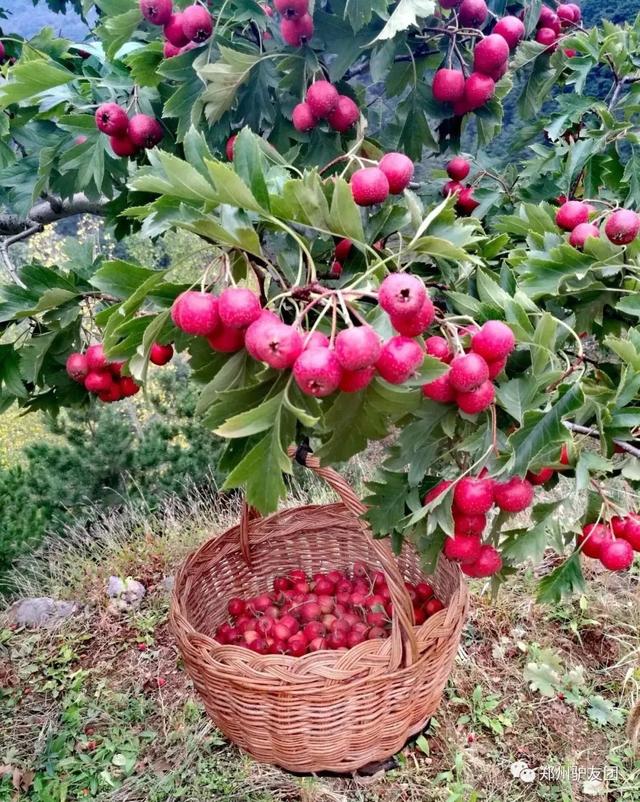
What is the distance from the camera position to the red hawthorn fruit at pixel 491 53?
104 centimetres

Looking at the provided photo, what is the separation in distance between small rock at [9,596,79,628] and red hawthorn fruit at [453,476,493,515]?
7.81 feet

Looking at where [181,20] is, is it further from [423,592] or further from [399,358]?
[423,592]

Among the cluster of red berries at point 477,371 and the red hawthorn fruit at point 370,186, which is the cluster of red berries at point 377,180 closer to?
A: the red hawthorn fruit at point 370,186

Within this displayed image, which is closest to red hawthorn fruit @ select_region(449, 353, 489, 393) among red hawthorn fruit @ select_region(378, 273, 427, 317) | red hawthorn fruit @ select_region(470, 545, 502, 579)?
red hawthorn fruit @ select_region(378, 273, 427, 317)

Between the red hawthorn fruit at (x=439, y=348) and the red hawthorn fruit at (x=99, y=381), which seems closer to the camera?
the red hawthorn fruit at (x=439, y=348)

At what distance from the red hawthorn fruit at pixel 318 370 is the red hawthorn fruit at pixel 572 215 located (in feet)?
2.21

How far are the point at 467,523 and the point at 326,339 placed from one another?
0.39 m

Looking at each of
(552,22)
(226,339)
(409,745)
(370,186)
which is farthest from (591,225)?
(409,745)

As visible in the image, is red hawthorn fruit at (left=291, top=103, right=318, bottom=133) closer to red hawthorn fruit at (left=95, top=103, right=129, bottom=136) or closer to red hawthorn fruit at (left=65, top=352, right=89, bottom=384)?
red hawthorn fruit at (left=95, top=103, right=129, bottom=136)

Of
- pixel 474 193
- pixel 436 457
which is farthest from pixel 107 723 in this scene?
pixel 474 193

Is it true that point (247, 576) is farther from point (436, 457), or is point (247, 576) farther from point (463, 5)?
point (463, 5)

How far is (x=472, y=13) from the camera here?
3.52 feet

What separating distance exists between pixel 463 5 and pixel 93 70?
0.80 metres

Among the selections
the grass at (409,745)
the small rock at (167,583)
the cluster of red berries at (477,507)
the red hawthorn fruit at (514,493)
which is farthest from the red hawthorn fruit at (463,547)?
the small rock at (167,583)
